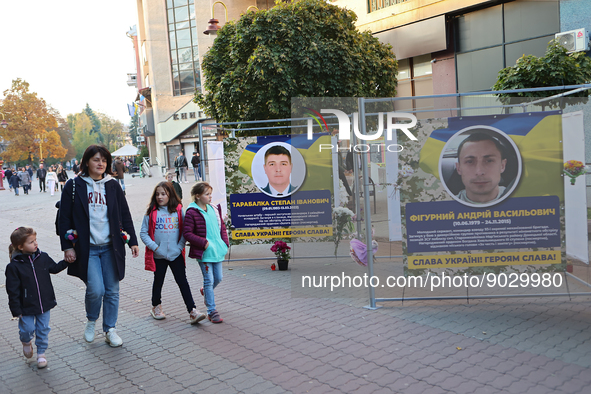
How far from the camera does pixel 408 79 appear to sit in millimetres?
19469

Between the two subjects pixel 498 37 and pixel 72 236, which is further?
pixel 498 37

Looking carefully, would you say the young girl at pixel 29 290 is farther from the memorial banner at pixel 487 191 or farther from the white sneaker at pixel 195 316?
the memorial banner at pixel 487 191

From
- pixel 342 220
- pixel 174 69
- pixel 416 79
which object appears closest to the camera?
pixel 342 220

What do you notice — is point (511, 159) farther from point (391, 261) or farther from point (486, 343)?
point (391, 261)

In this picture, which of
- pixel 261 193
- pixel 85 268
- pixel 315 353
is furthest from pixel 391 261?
pixel 85 268

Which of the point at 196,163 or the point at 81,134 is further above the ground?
the point at 81,134

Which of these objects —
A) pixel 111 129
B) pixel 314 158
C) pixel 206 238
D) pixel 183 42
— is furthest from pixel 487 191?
pixel 111 129

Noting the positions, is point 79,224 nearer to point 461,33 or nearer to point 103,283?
point 103,283

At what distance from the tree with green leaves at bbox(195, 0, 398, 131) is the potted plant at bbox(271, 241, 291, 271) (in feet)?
17.5

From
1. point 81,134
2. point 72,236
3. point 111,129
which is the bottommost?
point 72,236

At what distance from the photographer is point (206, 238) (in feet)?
18.3

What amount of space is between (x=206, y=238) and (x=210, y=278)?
45cm

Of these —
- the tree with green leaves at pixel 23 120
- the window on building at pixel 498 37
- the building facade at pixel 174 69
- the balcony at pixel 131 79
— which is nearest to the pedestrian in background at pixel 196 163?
the window on building at pixel 498 37

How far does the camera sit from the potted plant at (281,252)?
7.99 metres
